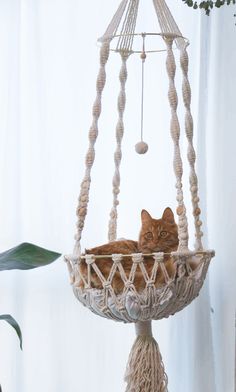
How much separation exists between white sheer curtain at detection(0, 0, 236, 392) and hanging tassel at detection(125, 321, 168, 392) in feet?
1.15

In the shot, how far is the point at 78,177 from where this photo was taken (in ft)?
7.23

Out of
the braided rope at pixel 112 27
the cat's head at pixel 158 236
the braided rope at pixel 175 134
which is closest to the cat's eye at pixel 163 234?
the cat's head at pixel 158 236

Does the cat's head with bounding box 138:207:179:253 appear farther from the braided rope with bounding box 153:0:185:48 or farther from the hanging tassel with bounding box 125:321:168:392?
the braided rope with bounding box 153:0:185:48

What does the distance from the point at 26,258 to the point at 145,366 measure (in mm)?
433

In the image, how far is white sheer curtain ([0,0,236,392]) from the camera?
2172 mm

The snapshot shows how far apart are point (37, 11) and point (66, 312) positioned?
92cm

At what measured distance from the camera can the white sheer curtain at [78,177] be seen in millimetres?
2172

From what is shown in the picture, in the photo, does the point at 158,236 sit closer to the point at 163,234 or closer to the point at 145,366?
the point at 163,234

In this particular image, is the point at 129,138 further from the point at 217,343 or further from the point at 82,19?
the point at 217,343

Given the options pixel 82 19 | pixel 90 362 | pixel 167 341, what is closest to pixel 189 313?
pixel 167 341

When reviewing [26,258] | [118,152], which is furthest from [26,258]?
[118,152]

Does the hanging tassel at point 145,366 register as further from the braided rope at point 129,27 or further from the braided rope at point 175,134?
the braided rope at point 129,27

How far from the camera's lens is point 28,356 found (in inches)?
86.4

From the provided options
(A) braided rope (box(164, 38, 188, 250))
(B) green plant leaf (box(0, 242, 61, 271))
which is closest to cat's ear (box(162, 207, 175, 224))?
(A) braided rope (box(164, 38, 188, 250))
